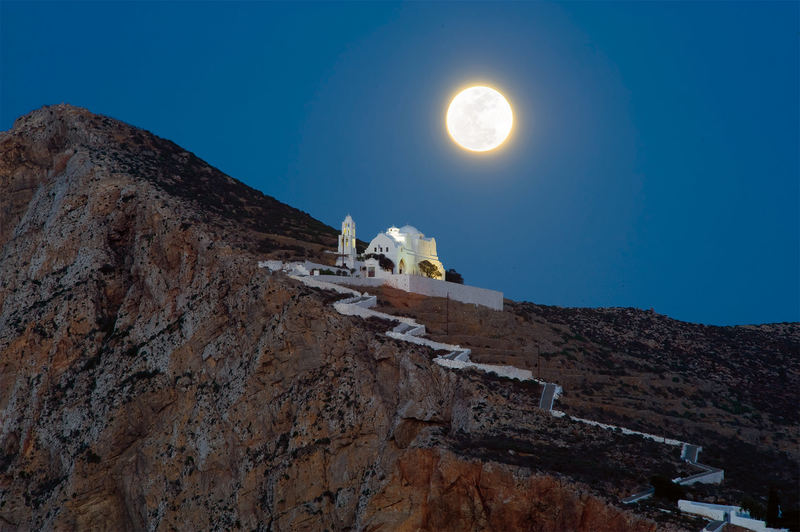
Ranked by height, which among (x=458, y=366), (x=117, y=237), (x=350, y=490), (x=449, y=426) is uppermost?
(x=117, y=237)

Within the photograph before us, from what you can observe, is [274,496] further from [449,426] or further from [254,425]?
[449,426]

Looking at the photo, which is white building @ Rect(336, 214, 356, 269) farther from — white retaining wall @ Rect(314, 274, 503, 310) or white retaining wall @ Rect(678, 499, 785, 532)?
white retaining wall @ Rect(678, 499, 785, 532)

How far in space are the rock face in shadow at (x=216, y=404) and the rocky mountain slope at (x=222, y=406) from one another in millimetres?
92

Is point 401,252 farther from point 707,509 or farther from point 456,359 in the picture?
point 707,509

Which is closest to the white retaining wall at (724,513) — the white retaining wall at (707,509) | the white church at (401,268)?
the white retaining wall at (707,509)

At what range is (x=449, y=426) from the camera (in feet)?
138

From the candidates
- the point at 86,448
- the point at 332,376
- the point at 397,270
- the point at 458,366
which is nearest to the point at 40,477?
the point at 86,448

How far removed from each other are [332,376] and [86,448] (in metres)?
14.5

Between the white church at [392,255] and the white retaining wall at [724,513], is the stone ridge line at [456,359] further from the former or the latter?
the white church at [392,255]

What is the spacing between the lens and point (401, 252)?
70.6 m

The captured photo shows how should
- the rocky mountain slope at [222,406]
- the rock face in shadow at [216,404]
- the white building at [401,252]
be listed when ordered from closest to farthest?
the rocky mountain slope at [222,406] < the rock face in shadow at [216,404] < the white building at [401,252]

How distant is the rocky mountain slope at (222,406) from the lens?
34.5 metres

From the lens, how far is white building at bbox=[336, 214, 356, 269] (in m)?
70.0

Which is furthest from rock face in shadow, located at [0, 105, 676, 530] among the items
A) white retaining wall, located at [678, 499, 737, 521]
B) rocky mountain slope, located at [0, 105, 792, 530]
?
white retaining wall, located at [678, 499, 737, 521]
